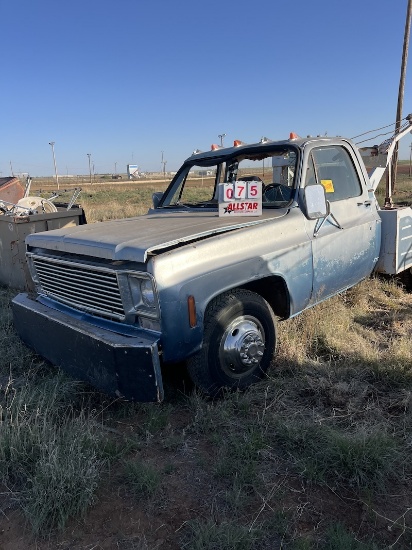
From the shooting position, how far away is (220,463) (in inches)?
100

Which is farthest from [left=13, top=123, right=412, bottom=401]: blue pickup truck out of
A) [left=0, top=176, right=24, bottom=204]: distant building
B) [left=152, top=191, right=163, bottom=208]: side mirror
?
[left=0, top=176, right=24, bottom=204]: distant building

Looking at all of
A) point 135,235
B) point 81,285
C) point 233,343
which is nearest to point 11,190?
point 81,285

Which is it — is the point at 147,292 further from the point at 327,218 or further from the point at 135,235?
the point at 327,218

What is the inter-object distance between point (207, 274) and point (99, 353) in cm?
85

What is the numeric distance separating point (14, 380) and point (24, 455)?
3.74 ft

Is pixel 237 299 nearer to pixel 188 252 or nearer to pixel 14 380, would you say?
pixel 188 252

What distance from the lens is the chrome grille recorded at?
2.96 meters

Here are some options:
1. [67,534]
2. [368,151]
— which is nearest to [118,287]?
[67,534]

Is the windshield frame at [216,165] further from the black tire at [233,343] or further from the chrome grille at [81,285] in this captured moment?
the chrome grille at [81,285]

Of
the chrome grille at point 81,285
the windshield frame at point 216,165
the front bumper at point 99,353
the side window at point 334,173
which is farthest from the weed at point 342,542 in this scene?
the side window at point 334,173

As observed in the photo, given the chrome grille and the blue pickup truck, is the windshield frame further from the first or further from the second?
the chrome grille

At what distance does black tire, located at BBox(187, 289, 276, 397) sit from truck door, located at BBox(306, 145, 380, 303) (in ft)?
2.54

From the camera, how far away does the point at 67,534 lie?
7.07ft

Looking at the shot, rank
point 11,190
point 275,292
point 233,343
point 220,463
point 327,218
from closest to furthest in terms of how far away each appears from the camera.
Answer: point 220,463, point 233,343, point 275,292, point 327,218, point 11,190
